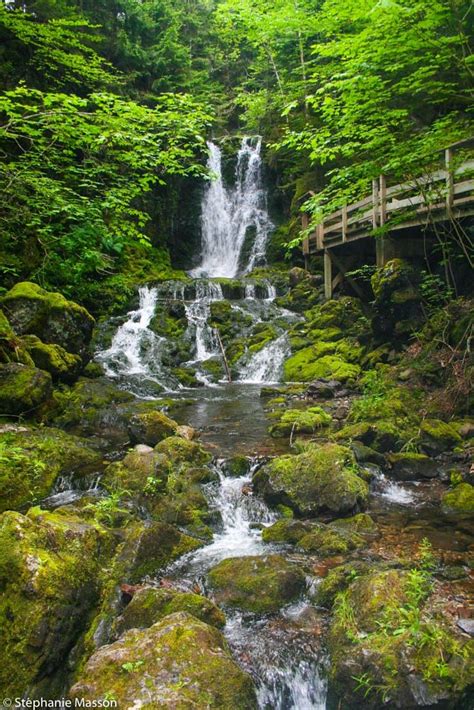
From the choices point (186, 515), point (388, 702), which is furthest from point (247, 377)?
point (388, 702)

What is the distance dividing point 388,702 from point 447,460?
4909 mm

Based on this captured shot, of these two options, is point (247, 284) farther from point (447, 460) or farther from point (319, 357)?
point (447, 460)

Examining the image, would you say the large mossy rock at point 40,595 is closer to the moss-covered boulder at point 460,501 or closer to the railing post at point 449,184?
the moss-covered boulder at point 460,501

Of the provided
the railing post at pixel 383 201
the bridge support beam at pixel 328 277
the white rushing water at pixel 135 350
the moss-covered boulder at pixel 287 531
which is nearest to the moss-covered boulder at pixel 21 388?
the moss-covered boulder at pixel 287 531

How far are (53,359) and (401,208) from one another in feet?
29.0

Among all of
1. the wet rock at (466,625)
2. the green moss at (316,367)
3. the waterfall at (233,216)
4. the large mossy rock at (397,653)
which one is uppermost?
the waterfall at (233,216)

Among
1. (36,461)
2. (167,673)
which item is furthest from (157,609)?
(36,461)

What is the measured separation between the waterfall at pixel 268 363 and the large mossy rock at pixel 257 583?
9379 mm

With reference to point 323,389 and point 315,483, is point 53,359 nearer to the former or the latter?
point 323,389

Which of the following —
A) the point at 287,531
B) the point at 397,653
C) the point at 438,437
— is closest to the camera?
the point at 397,653

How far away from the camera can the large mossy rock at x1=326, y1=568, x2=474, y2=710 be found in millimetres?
2852

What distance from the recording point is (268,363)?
47.2 feet

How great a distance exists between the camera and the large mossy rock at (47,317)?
10.1 meters

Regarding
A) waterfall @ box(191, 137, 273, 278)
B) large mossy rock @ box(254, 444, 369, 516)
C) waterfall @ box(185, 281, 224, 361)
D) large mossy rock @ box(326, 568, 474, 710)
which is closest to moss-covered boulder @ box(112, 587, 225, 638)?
large mossy rock @ box(326, 568, 474, 710)
